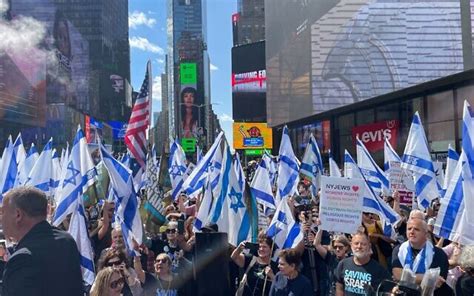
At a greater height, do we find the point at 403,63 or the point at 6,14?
the point at 6,14

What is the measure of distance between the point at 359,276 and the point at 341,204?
1.49m

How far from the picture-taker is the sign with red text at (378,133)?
Result: 22.3 m

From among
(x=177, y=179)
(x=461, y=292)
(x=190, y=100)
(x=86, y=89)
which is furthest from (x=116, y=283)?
(x=190, y=100)

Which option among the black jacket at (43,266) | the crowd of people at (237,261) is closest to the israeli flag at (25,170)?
the crowd of people at (237,261)

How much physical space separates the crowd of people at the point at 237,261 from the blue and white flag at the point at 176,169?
4.51 meters

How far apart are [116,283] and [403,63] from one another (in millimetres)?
16290

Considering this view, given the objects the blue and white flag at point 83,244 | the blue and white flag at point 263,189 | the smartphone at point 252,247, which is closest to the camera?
the blue and white flag at point 83,244

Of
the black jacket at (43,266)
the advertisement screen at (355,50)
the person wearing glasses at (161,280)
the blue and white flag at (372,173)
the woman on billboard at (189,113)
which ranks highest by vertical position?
the woman on billboard at (189,113)

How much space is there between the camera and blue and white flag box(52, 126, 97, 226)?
22.4 ft

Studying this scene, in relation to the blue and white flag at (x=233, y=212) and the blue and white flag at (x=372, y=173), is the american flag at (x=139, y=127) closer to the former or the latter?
the blue and white flag at (x=233, y=212)

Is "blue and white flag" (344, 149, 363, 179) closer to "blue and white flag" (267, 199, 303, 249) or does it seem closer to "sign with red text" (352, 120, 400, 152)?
"blue and white flag" (267, 199, 303, 249)

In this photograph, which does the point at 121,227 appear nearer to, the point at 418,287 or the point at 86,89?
the point at 418,287

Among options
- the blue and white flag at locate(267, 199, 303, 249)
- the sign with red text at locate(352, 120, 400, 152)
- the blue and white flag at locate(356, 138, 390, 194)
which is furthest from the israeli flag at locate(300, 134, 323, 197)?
the sign with red text at locate(352, 120, 400, 152)

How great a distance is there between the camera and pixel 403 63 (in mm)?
18406
